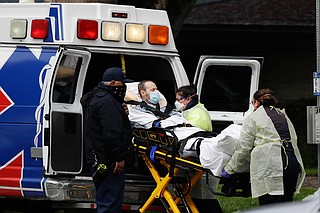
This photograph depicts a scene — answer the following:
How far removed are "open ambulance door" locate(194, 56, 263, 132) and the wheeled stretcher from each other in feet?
4.85

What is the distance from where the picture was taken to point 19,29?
10453 mm

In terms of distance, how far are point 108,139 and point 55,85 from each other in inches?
41.7

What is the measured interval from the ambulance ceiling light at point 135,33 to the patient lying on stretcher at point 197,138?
61cm

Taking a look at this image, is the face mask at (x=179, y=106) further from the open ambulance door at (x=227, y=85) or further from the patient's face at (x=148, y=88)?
the open ambulance door at (x=227, y=85)

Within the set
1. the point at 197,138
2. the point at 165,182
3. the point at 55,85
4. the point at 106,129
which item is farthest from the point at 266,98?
the point at 55,85

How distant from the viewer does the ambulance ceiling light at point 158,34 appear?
1077 cm

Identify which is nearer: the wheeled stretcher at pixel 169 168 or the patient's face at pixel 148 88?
the wheeled stretcher at pixel 169 168

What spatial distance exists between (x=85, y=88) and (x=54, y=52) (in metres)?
1.37

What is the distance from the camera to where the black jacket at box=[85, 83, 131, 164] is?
9539 mm

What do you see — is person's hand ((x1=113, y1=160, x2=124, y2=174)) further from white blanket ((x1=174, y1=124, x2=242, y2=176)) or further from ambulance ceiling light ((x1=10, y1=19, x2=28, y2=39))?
ambulance ceiling light ((x1=10, y1=19, x2=28, y2=39))

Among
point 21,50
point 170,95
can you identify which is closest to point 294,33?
point 170,95

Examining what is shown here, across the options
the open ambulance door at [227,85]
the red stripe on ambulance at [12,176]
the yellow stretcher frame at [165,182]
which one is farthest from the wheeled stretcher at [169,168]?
the open ambulance door at [227,85]

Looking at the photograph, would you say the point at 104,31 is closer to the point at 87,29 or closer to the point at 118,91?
the point at 87,29

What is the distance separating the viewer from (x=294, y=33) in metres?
24.2
